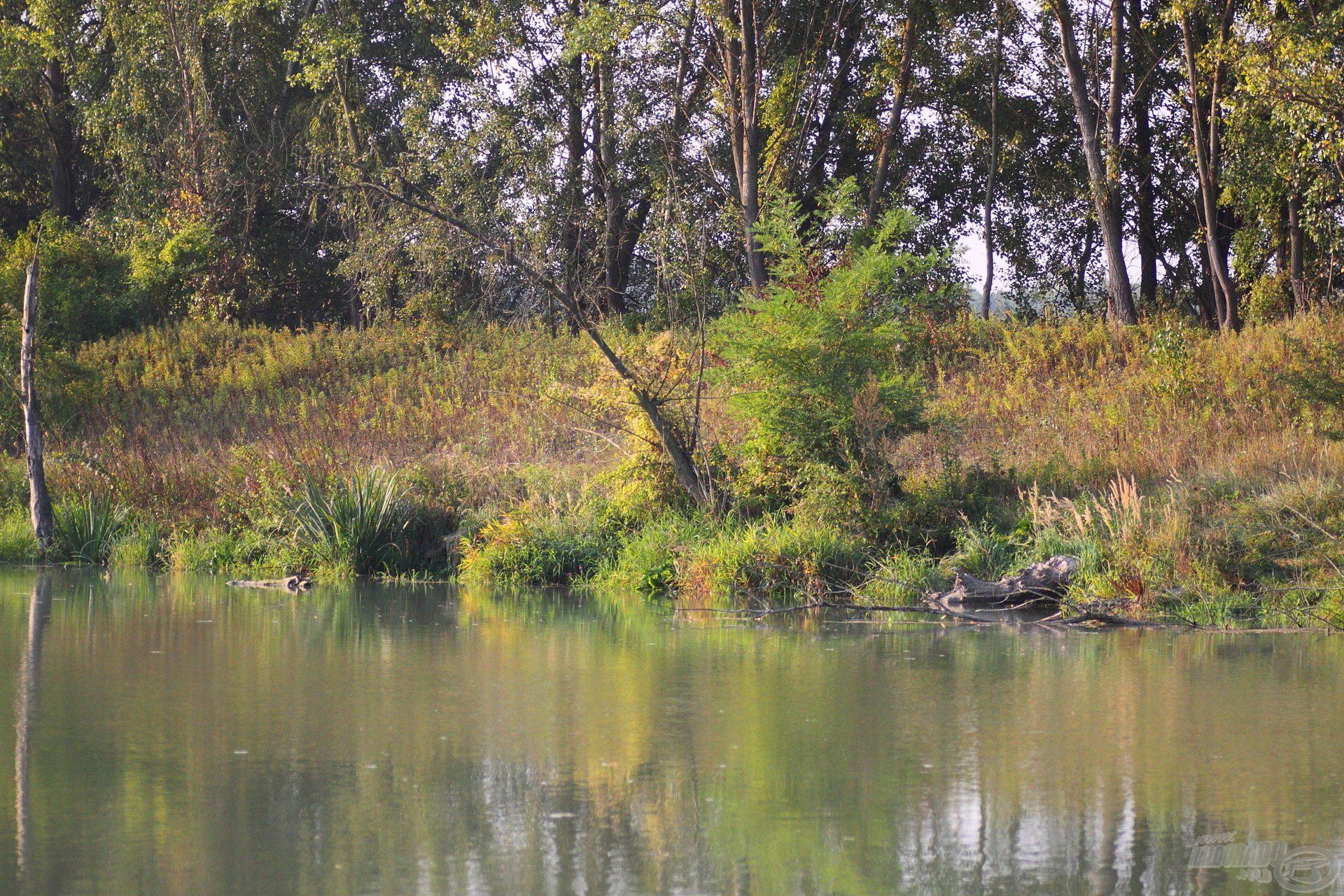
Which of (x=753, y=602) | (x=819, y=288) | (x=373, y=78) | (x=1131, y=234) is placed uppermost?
(x=373, y=78)

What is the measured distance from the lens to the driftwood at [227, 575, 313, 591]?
56.5ft

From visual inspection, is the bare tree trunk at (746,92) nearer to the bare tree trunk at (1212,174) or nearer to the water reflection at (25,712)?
the bare tree trunk at (1212,174)

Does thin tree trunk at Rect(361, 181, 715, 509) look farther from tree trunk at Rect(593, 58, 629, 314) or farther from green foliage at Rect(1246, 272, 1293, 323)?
green foliage at Rect(1246, 272, 1293, 323)

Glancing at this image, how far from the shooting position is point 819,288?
17.8 metres

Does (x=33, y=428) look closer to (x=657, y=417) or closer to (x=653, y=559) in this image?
(x=657, y=417)

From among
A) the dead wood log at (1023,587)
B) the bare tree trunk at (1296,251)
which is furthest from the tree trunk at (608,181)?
the dead wood log at (1023,587)

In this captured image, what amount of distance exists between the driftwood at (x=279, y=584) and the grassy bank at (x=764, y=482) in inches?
30.7

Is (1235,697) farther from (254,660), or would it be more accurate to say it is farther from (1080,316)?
(1080,316)

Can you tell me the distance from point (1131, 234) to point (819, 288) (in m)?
21.8

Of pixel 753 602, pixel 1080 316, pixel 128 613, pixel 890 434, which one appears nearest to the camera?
pixel 128 613

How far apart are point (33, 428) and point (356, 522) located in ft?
17.3

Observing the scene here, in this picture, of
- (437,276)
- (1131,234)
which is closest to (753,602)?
(437,276)

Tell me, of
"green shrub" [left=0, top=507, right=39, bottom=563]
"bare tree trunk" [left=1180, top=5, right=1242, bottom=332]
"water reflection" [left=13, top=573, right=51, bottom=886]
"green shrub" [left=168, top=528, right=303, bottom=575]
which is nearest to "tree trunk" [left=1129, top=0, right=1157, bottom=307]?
"bare tree trunk" [left=1180, top=5, right=1242, bottom=332]

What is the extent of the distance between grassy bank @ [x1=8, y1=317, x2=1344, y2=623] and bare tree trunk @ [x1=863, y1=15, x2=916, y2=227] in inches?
227
